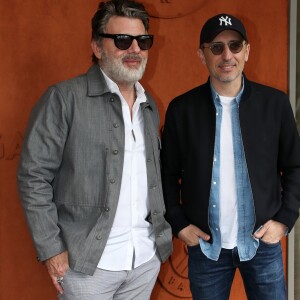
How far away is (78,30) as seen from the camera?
7.58 feet

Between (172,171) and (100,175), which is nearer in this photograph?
(100,175)

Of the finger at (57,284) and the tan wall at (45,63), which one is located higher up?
the tan wall at (45,63)

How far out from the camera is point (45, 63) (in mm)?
2248

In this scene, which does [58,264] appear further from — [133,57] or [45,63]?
[45,63]

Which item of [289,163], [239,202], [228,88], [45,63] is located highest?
[45,63]

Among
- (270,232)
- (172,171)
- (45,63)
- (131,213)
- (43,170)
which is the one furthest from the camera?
(45,63)

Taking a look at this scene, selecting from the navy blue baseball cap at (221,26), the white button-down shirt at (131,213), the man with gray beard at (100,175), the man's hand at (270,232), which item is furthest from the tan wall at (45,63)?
A: the man's hand at (270,232)

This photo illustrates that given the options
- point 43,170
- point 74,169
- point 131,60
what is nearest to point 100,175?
point 74,169

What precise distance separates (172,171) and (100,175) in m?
0.43

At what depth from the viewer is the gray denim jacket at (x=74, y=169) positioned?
164 cm

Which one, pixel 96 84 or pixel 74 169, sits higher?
pixel 96 84

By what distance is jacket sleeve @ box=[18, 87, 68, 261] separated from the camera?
1635 mm

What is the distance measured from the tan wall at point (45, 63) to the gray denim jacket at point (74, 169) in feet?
1.73

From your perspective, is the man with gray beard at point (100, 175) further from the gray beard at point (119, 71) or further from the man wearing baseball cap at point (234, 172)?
the man wearing baseball cap at point (234, 172)
